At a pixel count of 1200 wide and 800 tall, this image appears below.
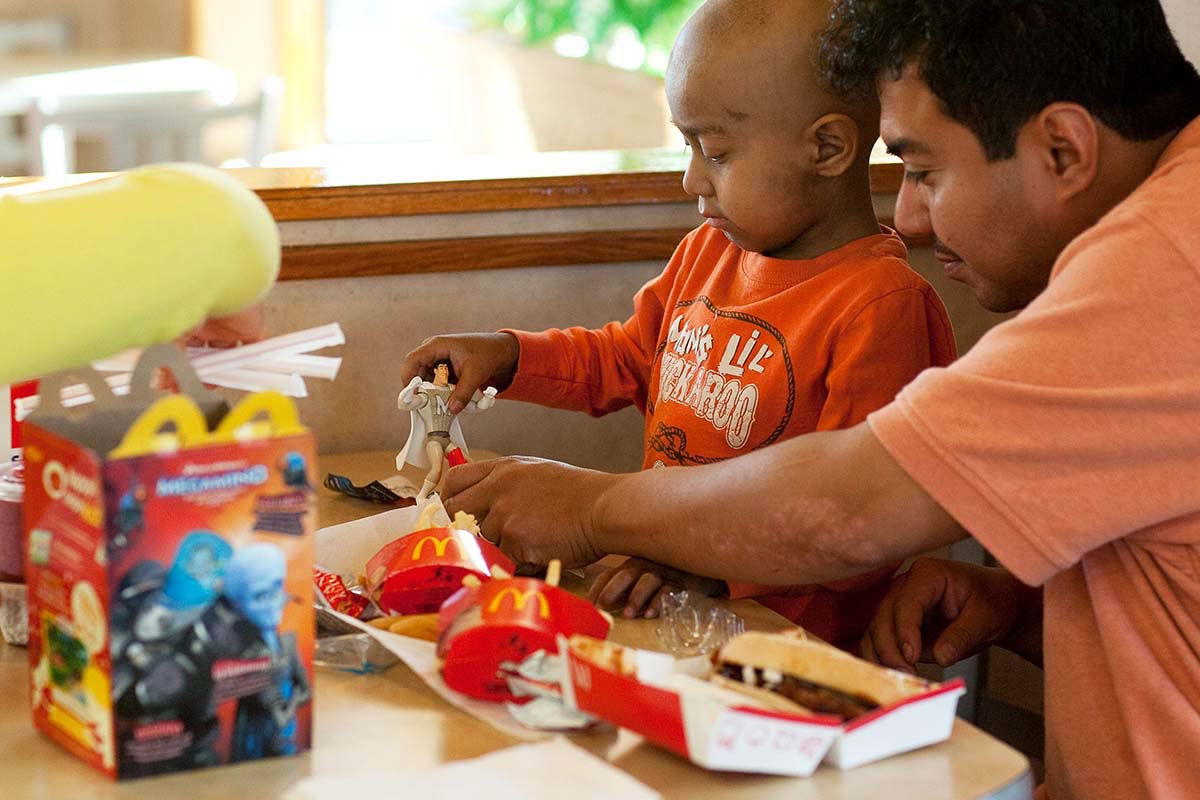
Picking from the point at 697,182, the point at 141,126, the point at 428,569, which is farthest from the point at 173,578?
the point at 141,126

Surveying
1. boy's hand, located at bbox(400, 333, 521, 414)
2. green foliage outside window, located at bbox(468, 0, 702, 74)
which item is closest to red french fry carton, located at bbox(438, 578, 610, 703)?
boy's hand, located at bbox(400, 333, 521, 414)

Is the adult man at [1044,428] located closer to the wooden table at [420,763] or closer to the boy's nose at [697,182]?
the wooden table at [420,763]

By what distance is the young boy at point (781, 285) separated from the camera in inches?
52.7

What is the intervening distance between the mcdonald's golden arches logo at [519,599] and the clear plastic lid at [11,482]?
36cm

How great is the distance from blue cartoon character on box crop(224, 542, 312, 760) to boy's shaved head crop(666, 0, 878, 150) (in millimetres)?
765

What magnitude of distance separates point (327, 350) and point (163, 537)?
1.00 metres

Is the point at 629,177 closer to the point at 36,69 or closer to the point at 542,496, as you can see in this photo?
the point at 542,496

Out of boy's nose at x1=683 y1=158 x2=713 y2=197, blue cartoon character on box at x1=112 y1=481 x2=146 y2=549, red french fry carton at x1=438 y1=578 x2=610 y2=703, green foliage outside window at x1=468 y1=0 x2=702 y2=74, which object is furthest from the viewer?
green foliage outside window at x1=468 y1=0 x2=702 y2=74

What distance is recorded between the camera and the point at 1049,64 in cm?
105

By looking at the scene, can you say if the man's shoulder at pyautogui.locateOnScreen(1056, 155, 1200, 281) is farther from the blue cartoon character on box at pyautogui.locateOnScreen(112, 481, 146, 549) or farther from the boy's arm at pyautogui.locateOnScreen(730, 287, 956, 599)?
the blue cartoon character on box at pyautogui.locateOnScreen(112, 481, 146, 549)

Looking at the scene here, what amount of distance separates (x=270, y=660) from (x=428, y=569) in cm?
24

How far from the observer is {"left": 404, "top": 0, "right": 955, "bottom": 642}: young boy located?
1339 millimetres

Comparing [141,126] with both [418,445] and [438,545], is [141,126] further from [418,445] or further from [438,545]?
[438,545]

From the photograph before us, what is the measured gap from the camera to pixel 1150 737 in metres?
0.98
